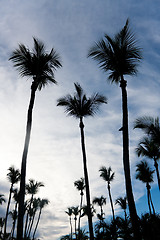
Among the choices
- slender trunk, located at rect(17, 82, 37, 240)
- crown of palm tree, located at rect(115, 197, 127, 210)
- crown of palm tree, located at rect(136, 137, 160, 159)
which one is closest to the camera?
slender trunk, located at rect(17, 82, 37, 240)

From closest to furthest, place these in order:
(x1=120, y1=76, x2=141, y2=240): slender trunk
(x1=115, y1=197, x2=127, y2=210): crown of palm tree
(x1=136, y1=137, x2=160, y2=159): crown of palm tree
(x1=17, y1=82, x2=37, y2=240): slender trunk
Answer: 1. (x1=120, y1=76, x2=141, y2=240): slender trunk
2. (x1=17, y1=82, x2=37, y2=240): slender trunk
3. (x1=136, y1=137, x2=160, y2=159): crown of palm tree
4. (x1=115, y1=197, x2=127, y2=210): crown of palm tree

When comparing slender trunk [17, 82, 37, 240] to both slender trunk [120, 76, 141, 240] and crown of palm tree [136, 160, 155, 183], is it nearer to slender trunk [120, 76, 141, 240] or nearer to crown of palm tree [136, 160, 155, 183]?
slender trunk [120, 76, 141, 240]

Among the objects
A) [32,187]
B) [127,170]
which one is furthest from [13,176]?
[127,170]

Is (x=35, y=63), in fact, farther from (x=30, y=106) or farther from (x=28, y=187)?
(x=28, y=187)

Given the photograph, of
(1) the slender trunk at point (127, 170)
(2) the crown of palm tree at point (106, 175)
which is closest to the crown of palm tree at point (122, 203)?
(2) the crown of palm tree at point (106, 175)

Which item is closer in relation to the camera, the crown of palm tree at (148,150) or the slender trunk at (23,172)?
the slender trunk at (23,172)

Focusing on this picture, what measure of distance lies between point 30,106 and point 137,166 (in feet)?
82.3

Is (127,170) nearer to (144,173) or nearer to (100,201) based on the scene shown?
(144,173)

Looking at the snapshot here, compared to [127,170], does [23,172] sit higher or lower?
higher

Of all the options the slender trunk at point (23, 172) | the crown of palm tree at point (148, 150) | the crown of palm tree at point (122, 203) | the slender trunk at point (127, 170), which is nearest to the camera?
the slender trunk at point (127, 170)

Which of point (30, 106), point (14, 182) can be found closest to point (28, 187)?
point (14, 182)

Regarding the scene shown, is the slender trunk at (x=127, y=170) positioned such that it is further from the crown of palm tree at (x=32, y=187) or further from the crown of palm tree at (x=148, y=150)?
the crown of palm tree at (x=32, y=187)

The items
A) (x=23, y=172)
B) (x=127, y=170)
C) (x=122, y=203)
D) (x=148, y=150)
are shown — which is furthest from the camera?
(x=122, y=203)

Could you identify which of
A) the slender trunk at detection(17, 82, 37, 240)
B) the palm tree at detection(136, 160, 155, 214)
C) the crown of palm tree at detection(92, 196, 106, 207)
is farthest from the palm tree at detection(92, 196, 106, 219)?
the slender trunk at detection(17, 82, 37, 240)
